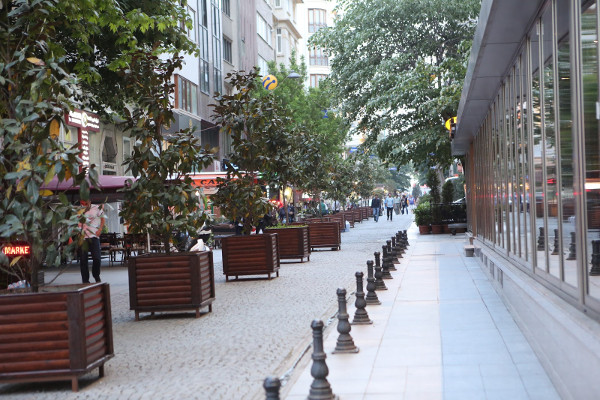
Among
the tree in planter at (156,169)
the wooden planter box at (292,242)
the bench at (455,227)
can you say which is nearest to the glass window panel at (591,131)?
the tree in planter at (156,169)

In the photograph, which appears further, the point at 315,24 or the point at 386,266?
the point at 315,24

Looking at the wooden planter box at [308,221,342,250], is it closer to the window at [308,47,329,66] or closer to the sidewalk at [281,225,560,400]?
the sidewalk at [281,225,560,400]

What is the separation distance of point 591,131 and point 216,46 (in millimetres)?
47558

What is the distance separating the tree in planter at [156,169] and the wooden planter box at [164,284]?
538 millimetres

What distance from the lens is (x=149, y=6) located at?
18.7 meters

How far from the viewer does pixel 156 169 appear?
13648 mm

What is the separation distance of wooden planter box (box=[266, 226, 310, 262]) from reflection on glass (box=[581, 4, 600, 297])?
18.4 meters

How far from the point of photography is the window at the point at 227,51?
5641 cm

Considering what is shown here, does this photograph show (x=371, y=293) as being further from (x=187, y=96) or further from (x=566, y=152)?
(x=187, y=96)

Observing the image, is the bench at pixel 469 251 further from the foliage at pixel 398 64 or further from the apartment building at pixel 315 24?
the apartment building at pixel 315 24

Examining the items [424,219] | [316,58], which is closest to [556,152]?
[424,219]

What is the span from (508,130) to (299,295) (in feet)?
15.6

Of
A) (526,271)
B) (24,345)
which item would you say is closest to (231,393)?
(24,345)

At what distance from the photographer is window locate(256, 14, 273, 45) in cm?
6806
